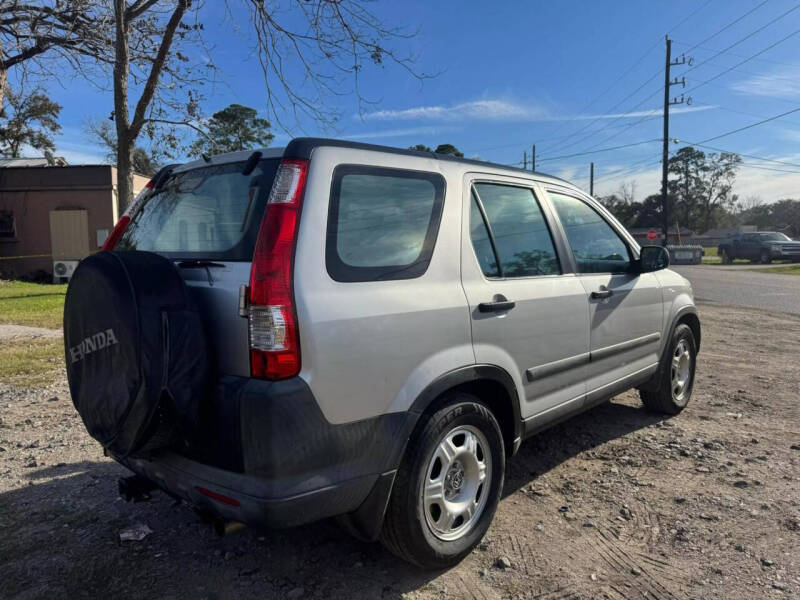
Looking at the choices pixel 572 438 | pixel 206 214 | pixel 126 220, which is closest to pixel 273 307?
pixel 206 214

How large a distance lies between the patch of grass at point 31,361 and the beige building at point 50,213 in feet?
48.5

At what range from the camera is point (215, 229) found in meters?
2.53

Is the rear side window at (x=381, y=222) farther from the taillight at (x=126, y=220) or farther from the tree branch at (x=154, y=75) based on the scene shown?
the tree branch at (x=154, y=75)

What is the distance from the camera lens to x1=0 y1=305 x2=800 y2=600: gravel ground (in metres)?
2.60

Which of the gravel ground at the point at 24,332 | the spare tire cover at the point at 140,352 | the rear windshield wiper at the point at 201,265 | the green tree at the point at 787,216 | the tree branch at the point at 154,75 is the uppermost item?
the green tree at the point at 787,216

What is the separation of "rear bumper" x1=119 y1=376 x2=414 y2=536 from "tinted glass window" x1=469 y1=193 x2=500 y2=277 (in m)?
1.00

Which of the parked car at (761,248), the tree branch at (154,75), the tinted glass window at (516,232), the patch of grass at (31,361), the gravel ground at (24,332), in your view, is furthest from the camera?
the parked car at (761,248)

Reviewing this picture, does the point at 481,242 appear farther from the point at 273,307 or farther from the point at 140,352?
the point at 140,352

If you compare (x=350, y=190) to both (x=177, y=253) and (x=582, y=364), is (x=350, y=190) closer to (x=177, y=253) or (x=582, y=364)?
(x=177, y=253)

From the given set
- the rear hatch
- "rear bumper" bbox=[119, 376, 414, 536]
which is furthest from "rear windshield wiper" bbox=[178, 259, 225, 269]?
"rear bumper" bbox=[119, 376, 414, 536]

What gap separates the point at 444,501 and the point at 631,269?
2.40m

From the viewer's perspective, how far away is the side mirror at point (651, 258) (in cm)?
420

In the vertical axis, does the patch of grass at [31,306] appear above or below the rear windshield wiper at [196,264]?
below

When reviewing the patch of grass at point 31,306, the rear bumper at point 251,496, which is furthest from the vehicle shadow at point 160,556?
the patch of grass at point 31,306
